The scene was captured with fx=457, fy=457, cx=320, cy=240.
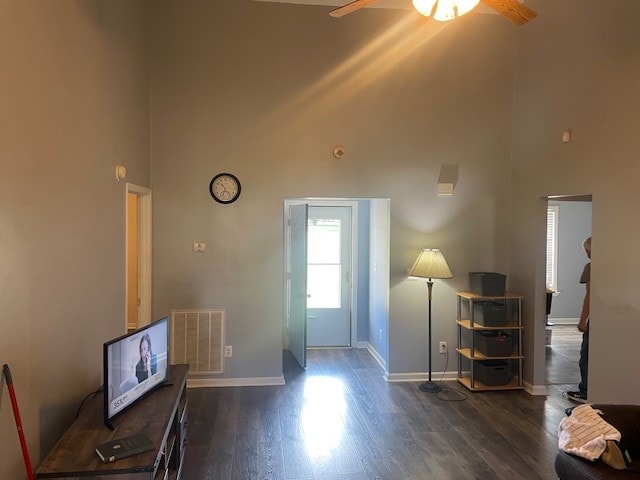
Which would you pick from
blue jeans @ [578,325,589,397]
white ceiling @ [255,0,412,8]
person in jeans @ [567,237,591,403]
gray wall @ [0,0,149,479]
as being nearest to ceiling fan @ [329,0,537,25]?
gray wall @ [0,0,149,479]

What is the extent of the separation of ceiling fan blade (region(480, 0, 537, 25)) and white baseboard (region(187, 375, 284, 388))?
12.4ft

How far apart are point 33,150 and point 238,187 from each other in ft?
8.37

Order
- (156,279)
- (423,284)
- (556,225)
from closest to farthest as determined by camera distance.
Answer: (156,279)
(423,284)
(556,225)

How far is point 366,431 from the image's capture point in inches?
145

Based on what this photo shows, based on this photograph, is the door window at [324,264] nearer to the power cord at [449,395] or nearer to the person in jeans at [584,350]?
the power cord at [449,395]

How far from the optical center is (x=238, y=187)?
4.62 meters

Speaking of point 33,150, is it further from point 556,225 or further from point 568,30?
point 556,225

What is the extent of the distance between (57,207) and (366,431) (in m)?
2.77

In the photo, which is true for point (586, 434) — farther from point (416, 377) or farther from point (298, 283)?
point (298, 283)

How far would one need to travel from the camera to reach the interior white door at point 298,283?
5191 millimetres

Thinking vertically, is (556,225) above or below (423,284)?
above

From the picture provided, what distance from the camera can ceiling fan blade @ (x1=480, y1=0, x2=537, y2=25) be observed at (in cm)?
241

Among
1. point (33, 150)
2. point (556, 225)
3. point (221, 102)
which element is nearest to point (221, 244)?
point (221, 102)

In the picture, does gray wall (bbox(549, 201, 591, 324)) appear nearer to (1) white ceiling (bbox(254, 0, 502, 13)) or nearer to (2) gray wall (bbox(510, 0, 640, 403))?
(2) gray wall (bbox(510, 0, 640, 403))
